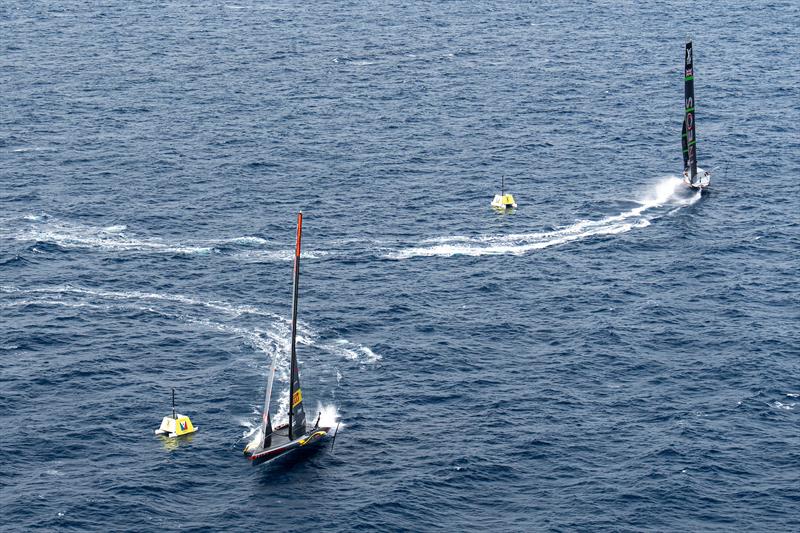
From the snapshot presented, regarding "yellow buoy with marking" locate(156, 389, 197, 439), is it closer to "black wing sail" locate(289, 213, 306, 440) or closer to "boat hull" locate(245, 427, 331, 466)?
"boat hull" locate(245, 427, 331, 466)

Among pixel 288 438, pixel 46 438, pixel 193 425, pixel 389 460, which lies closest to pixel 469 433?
pixel 389 460

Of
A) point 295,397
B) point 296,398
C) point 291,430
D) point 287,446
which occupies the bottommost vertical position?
point 287,446

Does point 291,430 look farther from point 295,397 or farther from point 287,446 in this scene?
point 295,397

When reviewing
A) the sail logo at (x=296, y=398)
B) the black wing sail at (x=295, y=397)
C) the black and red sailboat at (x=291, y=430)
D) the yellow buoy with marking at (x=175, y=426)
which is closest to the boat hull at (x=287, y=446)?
the black and red sailboat at (x=291, y=430)

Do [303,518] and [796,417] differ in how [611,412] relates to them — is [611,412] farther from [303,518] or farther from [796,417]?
[303,518]

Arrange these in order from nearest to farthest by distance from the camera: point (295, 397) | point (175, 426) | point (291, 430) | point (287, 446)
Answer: point (287, 446)
point (291, 430)
point (175, 426)
point (295, 397)

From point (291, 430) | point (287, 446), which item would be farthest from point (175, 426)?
point (287, 446)
